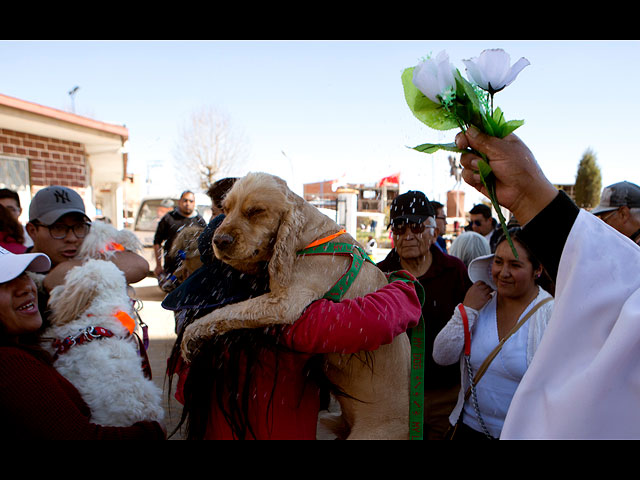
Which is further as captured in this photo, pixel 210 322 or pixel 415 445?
pixel 210 322

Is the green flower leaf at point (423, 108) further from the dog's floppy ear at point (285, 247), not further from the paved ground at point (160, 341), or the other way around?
the paved ground at point (160, 341)

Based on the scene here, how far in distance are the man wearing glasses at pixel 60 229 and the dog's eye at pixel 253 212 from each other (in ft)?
4.28

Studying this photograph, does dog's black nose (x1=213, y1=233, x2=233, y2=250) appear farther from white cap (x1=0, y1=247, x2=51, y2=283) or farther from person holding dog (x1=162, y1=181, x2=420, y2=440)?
white cap (x1=0, y1=247, x2=51, y2=283)

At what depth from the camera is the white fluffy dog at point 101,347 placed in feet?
5.63

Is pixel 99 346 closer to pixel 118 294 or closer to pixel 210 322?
pixel 118 294

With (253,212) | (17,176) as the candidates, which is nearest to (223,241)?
(253,212)

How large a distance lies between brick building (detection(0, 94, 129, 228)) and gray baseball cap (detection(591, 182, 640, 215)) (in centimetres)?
799

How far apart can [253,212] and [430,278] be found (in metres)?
1.76

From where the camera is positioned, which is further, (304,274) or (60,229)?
(60,229)

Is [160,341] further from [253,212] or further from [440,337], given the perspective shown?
[253,212]

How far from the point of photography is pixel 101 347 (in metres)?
1.84

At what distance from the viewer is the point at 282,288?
1.44 m

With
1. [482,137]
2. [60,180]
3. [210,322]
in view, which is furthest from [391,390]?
[60,180]

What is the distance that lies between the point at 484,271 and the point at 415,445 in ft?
5.19
